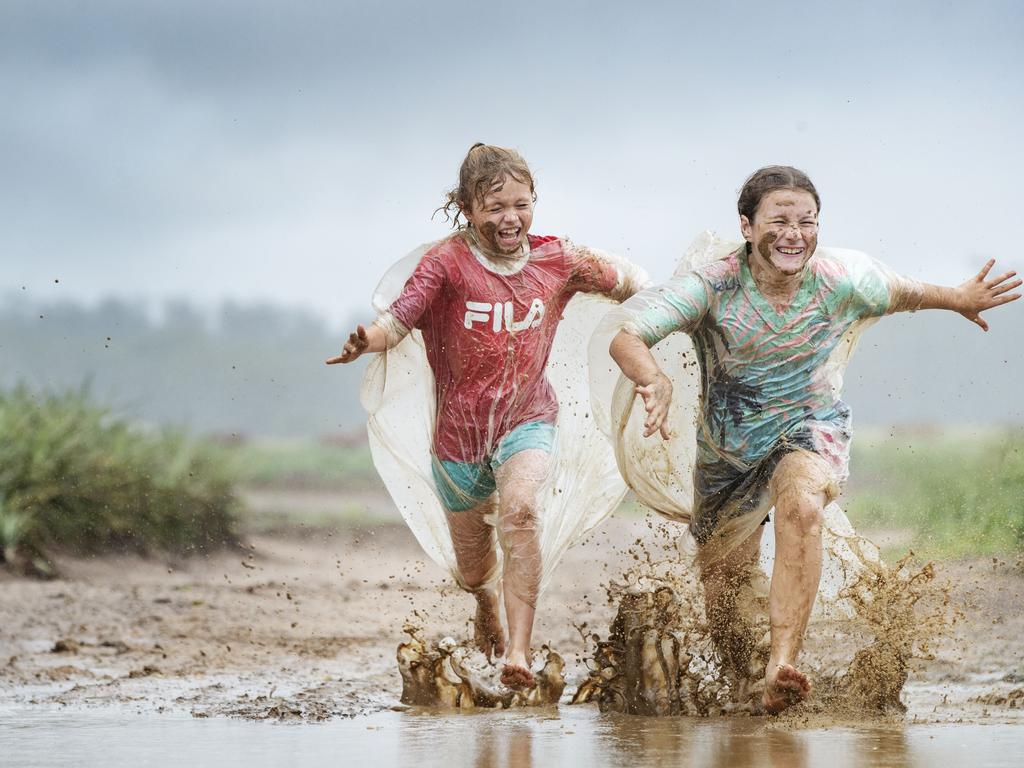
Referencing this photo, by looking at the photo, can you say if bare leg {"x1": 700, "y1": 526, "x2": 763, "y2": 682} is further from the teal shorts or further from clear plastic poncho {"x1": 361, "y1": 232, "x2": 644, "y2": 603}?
the teal shorts

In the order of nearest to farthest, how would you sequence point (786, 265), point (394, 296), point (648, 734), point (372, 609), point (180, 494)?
point (648, 734)
point (786, 265)
point (394, 296)
point (372, 609)
point (180, 494)

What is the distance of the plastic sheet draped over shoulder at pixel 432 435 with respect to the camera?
704 centimetres

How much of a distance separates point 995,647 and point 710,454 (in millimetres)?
2595

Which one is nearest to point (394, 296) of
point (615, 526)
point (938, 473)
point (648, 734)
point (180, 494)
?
point (648, 734)

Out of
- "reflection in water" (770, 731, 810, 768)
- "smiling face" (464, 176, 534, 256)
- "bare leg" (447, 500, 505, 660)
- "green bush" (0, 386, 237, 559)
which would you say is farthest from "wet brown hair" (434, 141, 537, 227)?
"green bush" (0, 386, 237, 559)

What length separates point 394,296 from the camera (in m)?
6.96

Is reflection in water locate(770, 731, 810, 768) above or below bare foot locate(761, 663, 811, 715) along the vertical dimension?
below

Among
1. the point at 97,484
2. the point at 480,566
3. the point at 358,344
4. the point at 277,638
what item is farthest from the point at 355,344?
the point at 97,484

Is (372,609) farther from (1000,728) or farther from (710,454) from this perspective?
(1000,728)

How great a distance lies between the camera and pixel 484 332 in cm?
667

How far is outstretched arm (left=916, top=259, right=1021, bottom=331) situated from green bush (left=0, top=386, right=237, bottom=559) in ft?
24.6

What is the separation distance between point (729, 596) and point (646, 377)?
3.68 feet

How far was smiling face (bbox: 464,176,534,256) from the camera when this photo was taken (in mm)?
6656

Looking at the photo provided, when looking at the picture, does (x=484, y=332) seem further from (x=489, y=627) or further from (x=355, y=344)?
(x=489, y=627)
